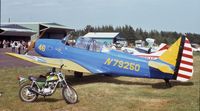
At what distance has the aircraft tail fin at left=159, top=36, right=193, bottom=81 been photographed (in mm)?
10500

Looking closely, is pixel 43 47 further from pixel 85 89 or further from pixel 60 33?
pixel 60 33

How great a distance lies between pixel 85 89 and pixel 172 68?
2.80m

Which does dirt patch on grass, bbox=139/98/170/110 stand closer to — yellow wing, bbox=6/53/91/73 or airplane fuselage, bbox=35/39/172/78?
airplane fuselage, bbox=35/39/172/78

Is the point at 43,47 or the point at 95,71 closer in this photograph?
the point at 95,71

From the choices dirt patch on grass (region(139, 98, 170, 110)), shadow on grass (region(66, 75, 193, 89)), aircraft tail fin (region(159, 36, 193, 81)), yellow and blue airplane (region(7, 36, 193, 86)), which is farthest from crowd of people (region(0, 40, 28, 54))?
dirt patch on grass (region(139, 98, 170, 110))

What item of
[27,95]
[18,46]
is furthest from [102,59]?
[18,46]

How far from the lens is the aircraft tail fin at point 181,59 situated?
10.5 m

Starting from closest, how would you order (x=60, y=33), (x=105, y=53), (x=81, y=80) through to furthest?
(x=105, y=53), (x=81, y=80), (x=60, y=33)

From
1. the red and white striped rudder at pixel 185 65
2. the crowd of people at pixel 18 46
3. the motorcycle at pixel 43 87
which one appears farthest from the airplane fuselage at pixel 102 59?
the crowd of people at pixel 18 46

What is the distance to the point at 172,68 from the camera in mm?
10547

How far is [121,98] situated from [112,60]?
9.61ft

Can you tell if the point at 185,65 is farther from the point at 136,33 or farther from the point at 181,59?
the point at 136,33

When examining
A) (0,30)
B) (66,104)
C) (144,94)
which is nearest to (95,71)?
(144,94)

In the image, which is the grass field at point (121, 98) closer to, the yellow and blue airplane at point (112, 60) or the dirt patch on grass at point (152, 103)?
the dirt patch on grass at point (152, 103)
